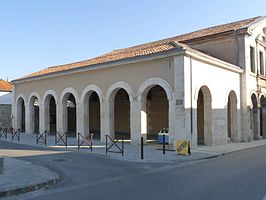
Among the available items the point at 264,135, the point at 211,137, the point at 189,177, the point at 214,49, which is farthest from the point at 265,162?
the point at 264,135

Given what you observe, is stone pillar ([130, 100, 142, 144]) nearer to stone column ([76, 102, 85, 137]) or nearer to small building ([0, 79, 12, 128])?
stone column ([76, 102, 85, 137])

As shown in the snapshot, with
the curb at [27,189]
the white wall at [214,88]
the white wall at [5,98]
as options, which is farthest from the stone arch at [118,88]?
the white wall at [5,98]

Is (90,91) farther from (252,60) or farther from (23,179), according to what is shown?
(23,179)

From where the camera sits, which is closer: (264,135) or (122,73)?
(122,73)

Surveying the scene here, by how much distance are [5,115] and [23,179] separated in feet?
93.4

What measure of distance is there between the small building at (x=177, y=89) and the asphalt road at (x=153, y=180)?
4.94 meters

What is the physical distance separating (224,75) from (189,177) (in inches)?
480

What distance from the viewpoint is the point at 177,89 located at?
15.8m

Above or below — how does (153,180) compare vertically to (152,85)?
below

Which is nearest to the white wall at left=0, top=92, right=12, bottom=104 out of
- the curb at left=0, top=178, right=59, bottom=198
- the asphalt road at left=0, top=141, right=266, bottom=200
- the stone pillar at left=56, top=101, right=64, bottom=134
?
the stone pillar at left=56, top=101, right=64, bottom=134

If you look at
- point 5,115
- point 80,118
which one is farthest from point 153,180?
point 5,115

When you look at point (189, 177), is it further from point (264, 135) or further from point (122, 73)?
point (264, 135)

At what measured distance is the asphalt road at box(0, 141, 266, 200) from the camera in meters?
6.80

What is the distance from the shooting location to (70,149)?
15.9 metres
